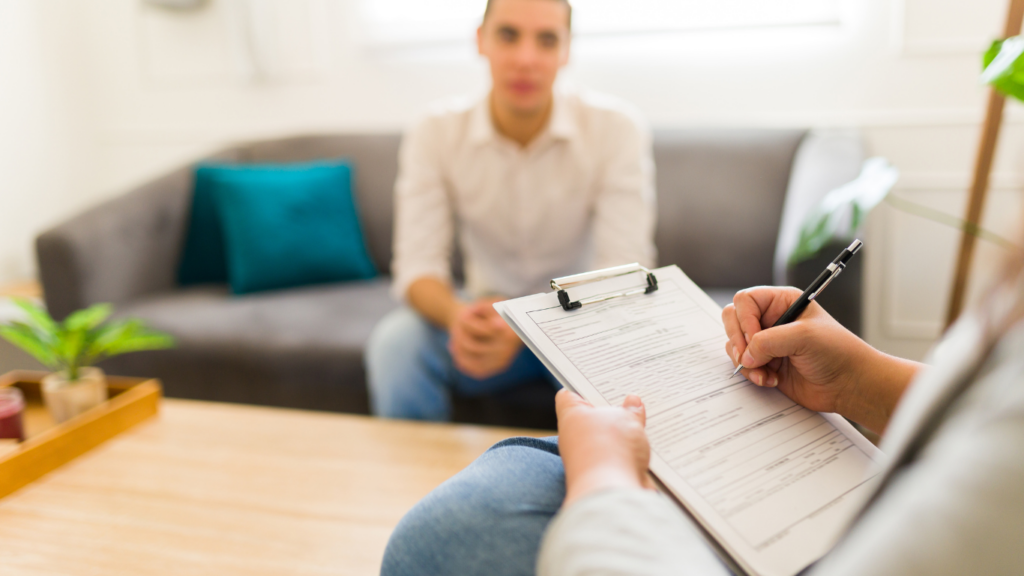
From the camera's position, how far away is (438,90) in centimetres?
240

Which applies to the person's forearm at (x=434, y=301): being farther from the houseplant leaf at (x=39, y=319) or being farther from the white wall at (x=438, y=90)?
the white wall at (x=438, y=90)

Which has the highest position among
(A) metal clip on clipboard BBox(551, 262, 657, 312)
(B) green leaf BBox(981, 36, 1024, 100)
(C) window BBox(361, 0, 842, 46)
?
(C) window BBox(361, 0, 842, 46)

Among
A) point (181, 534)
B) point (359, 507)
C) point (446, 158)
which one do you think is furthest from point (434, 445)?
point (446, 158)

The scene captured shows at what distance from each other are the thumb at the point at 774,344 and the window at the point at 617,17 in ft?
4.99

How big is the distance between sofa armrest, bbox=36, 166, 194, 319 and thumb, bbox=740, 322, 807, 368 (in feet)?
5.66

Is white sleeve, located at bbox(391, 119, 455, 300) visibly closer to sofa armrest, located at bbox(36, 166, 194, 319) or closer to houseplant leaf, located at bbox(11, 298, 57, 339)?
houseplant leaf, located at bbox(11, 298, 57, 339)

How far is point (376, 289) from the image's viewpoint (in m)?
2.03

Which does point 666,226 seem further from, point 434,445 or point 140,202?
point 140,202

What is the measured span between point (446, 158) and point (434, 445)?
82 centimetres

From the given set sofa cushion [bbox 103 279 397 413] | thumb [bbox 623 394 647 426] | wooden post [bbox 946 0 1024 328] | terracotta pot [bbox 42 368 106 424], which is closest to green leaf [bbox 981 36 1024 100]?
wooden post [bbox 946 0 1024 328]

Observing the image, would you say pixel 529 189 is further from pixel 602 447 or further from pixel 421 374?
pixel 602 447

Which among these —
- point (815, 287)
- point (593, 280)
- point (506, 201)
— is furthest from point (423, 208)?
point (815, 287)

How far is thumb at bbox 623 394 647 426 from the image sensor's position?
22.0 inches

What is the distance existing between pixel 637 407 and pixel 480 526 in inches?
6.3
